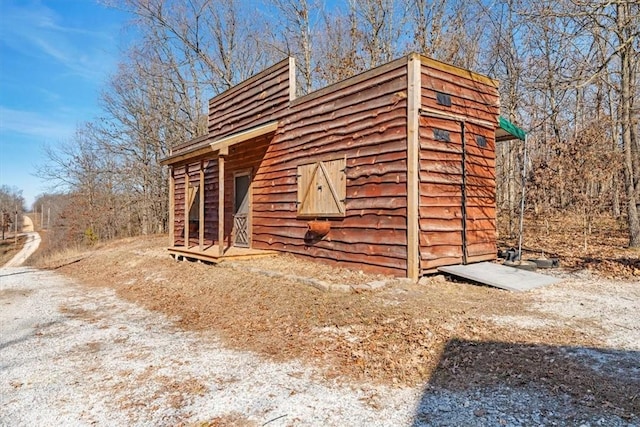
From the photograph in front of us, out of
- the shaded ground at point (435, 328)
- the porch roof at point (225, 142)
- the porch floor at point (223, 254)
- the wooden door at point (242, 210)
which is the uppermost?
the porch roof at point (225, 142)

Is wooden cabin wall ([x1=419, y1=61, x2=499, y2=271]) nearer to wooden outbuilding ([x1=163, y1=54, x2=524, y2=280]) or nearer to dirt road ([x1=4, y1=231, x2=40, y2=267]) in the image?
wooden outbuilding ([x1=163, y1=54, x2=524, y2=280])

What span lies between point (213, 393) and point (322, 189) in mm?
5358

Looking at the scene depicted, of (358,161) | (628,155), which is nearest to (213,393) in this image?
(358,161)

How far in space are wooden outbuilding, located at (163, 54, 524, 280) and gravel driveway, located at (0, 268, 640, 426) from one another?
10.9ft

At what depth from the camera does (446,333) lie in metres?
3.98

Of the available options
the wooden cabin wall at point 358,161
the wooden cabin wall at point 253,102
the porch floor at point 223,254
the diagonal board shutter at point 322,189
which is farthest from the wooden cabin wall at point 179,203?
the diagonal board shutter at point 322,189

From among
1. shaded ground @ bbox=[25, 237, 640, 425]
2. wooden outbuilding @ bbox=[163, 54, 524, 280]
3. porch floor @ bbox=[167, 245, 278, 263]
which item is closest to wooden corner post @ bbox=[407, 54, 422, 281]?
wooden outbuilding @ bbox=[163, 54, 524, 280]

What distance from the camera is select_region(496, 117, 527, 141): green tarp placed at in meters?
7.97

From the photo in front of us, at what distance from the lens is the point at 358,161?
7203 millimetres

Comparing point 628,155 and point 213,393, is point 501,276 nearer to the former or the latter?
point 213,393

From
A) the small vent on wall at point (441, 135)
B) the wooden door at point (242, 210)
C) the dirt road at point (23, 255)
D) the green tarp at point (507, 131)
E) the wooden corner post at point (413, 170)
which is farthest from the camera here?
the dirt road at point (23, 255)

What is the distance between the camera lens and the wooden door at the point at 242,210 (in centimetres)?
1048

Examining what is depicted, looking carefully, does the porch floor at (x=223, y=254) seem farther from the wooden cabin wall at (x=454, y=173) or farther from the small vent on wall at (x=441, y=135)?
the small vent on wall at (x=441, y=135)

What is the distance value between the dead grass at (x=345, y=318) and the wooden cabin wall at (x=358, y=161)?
60 cm
